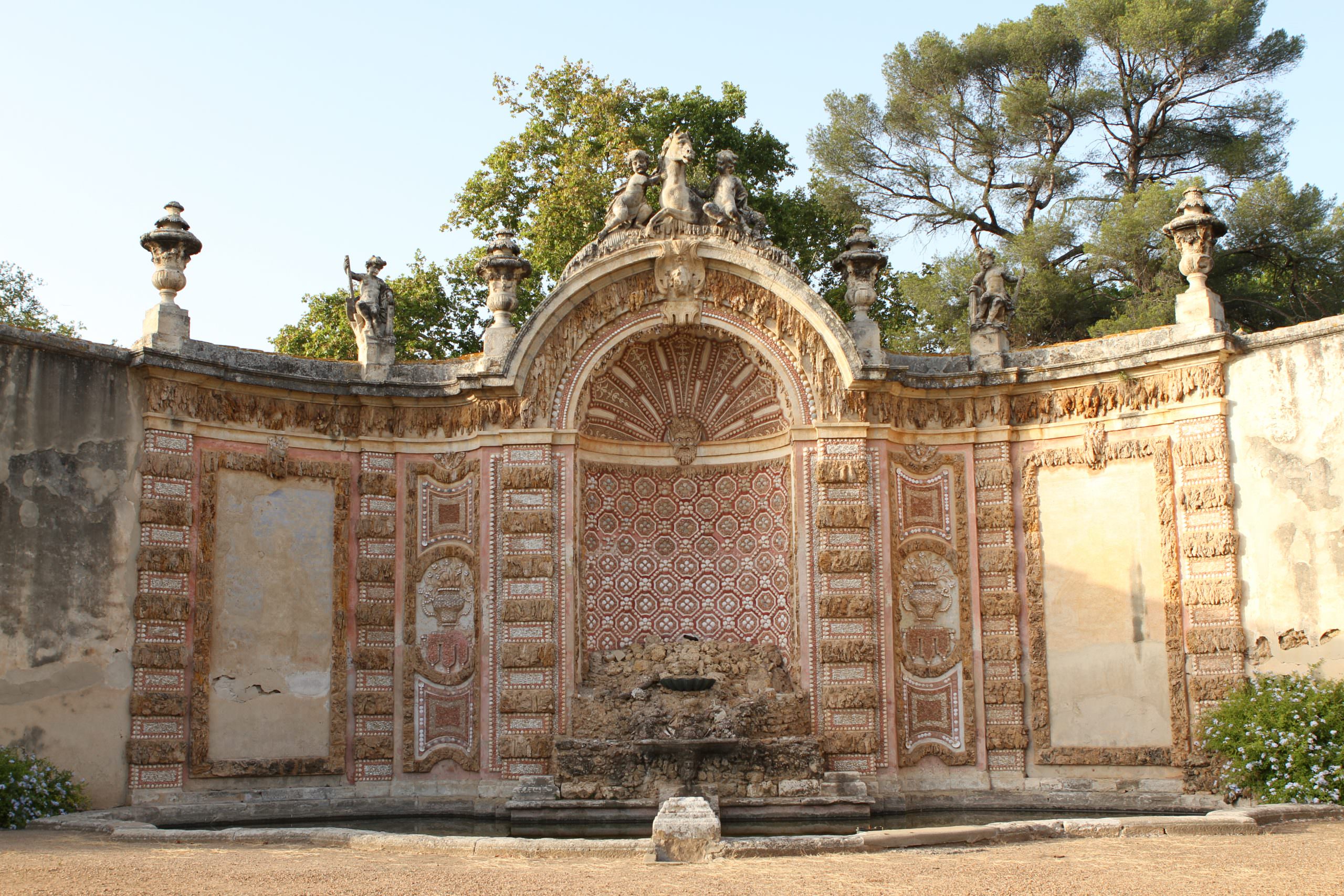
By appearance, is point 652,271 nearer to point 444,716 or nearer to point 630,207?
point 630,207

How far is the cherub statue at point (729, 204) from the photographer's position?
16.6 meters

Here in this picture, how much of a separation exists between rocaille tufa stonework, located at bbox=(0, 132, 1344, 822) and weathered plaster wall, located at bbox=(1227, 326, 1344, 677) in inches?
1.7

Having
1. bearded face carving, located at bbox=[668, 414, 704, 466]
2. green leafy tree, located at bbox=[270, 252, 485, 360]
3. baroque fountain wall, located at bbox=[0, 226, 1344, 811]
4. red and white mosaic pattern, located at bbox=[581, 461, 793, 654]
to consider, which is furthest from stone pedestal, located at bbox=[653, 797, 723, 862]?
green leafy tree, located at bbox=[270, 252, 485, 360]

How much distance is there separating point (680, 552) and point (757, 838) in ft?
22.8

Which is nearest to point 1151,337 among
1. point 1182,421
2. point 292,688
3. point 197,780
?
point 1182,421

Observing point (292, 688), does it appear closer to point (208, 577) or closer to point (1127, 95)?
point (208, 577)

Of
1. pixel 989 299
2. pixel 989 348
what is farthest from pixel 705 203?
pixel 989 348

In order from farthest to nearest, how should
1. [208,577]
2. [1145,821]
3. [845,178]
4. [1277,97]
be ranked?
[845,178] < [1277,97] < [208,577] < [1145,821]

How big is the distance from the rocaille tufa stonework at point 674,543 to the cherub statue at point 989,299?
43mm

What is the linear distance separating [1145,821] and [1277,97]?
17556 millimetres

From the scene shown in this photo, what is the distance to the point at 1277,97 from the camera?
2433 centimetres

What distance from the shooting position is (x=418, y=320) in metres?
24.5

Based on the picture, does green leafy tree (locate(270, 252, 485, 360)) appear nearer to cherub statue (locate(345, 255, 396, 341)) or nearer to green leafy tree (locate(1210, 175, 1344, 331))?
cherub statue (locate(345, 255, 396, 341))

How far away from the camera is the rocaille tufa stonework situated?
14.6m
